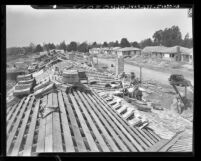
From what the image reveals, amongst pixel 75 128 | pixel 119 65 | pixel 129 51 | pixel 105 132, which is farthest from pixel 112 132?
pixel 129 51

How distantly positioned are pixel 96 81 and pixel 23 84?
57 cm

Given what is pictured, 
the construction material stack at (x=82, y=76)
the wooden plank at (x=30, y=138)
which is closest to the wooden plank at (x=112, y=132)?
the construction material stack at (x=82, y=76)

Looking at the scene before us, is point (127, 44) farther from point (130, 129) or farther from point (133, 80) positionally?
point (130, 129)

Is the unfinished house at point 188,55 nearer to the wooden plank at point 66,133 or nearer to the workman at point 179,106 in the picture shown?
the workman at point 179,106

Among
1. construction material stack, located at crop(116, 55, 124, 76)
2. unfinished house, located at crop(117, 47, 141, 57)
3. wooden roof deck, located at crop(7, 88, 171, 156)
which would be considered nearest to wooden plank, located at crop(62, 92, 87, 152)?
wooden roof deck, located at crop(7, 88, 171, 156)

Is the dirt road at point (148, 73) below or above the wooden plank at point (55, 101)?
above

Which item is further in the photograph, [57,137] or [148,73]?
[148,73]

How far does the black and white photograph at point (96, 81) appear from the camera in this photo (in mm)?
2236

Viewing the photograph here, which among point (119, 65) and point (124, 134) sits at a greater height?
point (119, 65)

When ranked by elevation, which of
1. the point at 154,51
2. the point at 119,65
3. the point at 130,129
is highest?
the point at 154,51

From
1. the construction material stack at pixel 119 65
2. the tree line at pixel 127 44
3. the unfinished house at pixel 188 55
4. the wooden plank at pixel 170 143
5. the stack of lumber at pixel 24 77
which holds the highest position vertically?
the tree line at pixel 127 44

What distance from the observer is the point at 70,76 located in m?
2.34

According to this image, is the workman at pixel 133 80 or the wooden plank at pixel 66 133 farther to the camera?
the workman at pixel 133 80

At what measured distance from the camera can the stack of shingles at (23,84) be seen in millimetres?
2283
